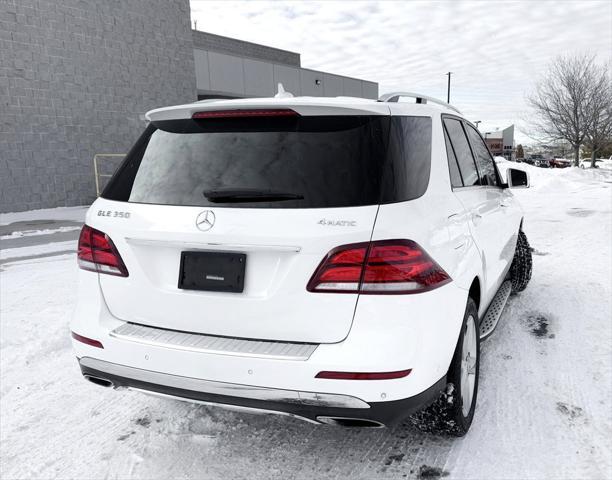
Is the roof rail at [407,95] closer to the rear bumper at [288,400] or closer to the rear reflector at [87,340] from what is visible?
the rear bumper at [288,400]

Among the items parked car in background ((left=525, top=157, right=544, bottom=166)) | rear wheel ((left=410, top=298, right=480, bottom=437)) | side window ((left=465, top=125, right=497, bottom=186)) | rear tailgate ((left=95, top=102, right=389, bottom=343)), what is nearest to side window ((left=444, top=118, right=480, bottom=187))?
side window ((left=465, top=125, right=497, bottom=186))

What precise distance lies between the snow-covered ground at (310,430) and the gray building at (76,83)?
9.98 metres

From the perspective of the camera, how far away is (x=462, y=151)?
328 centimetres

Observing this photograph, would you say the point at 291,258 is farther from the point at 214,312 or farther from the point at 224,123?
the point at 224,123

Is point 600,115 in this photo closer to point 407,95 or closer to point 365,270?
point 407,95

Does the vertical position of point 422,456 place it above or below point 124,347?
below

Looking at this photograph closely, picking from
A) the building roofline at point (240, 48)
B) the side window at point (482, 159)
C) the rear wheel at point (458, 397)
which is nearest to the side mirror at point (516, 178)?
the side window at point (482, 159)

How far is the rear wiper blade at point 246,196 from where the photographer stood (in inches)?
84.4

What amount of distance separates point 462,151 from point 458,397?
158cm

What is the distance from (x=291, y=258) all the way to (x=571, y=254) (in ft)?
20.7

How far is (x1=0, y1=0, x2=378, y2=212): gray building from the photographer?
12.5 meters

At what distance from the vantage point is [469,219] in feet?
9.37

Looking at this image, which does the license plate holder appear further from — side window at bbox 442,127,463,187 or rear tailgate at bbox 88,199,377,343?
side window at bbox 442,127,463,187

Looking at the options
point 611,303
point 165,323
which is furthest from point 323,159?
point 611,303
